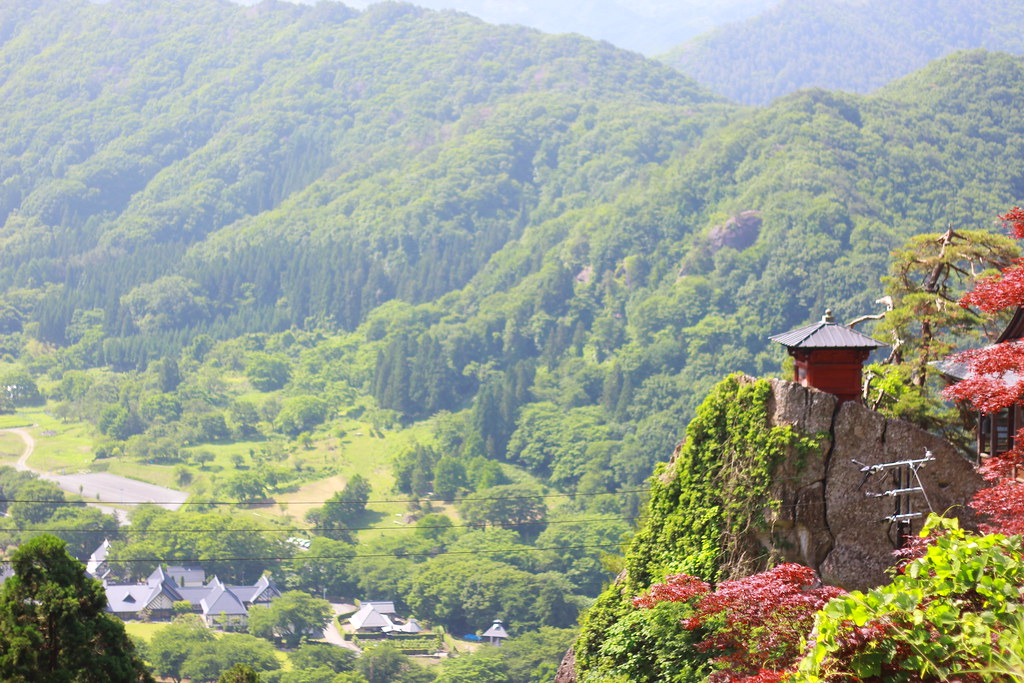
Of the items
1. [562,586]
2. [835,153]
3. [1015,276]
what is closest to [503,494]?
[562,586]

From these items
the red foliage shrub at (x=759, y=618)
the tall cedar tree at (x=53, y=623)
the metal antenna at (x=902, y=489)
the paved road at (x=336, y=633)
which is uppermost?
the metal antenna at (x=902, y=489)

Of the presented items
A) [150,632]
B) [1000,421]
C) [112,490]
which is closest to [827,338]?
[1000,421]

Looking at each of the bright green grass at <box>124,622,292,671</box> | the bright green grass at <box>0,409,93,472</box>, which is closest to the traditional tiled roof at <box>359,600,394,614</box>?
the bright green grass at <box>124,622,292,671</box>

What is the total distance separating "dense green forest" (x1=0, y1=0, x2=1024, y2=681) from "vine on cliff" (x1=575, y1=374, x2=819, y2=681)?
175ft

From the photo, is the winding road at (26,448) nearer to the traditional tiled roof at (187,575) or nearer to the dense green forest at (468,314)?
the dense green forest at (468,314)

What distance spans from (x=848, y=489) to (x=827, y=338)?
7.53 feet

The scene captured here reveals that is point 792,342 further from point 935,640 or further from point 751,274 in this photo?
point 751,274

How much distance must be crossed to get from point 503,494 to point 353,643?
30560 mm

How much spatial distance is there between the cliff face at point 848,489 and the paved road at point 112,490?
283ft

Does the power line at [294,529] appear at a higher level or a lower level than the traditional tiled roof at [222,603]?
higher

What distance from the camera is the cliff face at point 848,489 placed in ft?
55.7

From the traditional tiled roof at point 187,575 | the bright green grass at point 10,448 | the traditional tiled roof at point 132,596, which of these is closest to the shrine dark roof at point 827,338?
the traditional tiled roof at point 132,596

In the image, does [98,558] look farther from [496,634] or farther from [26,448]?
[496,634]

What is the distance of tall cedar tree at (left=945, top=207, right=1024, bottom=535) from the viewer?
12938 millimetres
